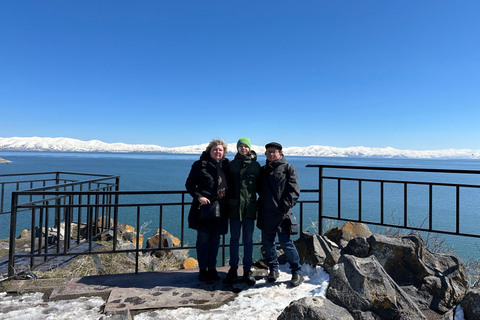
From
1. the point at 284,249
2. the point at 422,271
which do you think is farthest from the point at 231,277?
the point at 422,271

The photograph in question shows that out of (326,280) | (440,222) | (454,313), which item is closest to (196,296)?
(326,280)

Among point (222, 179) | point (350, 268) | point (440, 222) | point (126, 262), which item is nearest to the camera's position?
point (350, 268)

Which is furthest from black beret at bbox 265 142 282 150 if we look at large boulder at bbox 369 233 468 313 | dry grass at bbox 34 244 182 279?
dry grass at bbox 34 244 182 279

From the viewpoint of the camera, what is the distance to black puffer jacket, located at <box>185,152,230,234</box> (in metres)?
3.27

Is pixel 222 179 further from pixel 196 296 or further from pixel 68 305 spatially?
pixel 68 305

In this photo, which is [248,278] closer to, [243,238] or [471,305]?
[243,238]

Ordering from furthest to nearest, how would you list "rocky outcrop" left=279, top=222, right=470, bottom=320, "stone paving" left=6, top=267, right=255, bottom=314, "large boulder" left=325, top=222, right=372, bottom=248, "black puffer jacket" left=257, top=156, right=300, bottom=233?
1. "large boulder" left=325, top=222, right=372, bottom=248
2. "black puffer jacket" left=257, top=156, right=300, bottom=233
3. "stone paving" left=6, top=267, right=255, bottom=314
4. "rocky outcrop" left=279, top=222, right=470, bottom=320

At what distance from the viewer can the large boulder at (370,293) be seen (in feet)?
7.97

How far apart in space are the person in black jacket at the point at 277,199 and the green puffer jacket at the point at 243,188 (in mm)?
123

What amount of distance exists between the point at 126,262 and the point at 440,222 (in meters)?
19.8

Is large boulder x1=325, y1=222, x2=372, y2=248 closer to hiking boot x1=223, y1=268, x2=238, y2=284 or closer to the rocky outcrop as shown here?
the rocky outcrop

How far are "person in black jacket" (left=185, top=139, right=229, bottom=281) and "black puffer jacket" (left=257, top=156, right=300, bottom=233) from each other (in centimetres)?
51

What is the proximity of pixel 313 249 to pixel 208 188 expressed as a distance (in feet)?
5.88

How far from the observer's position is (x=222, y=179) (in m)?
3.31
